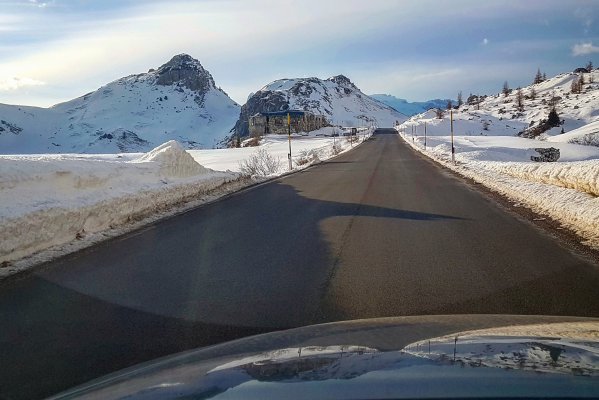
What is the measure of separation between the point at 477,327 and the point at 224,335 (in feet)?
7.36

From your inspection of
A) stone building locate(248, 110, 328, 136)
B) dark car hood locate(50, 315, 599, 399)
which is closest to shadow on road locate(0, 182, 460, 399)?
dark car hood locate(50, 315, 599, 399)

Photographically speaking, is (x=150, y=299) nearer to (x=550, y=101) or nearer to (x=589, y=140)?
(x=589, y=140)

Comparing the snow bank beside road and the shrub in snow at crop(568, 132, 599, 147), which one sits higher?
the snow bank beside road

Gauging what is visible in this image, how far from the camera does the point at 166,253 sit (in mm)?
8914

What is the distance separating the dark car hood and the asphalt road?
4.19ft

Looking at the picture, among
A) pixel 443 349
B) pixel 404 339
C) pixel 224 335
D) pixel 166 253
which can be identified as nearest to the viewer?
pixel 443 349

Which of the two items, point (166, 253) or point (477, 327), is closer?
point (477, 327)

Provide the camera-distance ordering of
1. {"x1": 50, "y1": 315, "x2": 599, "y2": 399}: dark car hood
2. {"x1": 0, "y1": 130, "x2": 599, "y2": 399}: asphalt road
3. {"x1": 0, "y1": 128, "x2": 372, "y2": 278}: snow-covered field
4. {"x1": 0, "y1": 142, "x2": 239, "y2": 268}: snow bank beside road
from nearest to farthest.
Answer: {"x1": 50, "y1": 315, "x2": 599, "y2": 399}: dark car hood, {"x1": 0, "y1": 130, "x2": 599, "y2": 399}: asphalt road, {"x1": 0, "y1": 128, "x2": 372, "y2": 278}: snow-covered field, {"x1": 0, "y1": 142, "x2": 239, "y2": 268}: snow bank beside road

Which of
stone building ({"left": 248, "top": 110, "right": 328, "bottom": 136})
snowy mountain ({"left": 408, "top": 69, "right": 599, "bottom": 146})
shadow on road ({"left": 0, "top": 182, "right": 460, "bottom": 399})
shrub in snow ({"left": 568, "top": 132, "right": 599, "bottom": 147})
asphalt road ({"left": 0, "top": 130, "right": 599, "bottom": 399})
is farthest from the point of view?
stone building ({"left": 248, "top": 110, "right": 328, "bottom": 136})

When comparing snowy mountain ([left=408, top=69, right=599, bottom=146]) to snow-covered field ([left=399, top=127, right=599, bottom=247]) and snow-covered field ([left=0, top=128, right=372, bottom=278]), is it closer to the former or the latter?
snow-covered field ([left=399, top=127, right=599, bottom=247])

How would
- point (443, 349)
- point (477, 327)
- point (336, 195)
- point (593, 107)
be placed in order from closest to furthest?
point (443, 349), point (477, 327), point (336, 195), point (593, 107)

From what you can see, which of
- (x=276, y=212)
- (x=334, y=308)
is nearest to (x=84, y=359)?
(x=334, y=308)

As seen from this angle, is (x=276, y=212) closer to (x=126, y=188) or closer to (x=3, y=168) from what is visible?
(x=126, y=188)

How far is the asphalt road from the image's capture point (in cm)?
495
